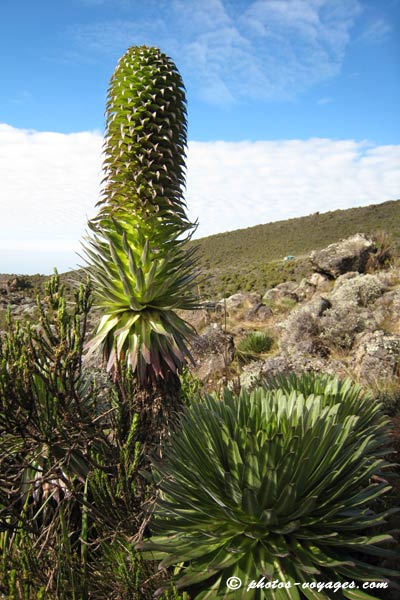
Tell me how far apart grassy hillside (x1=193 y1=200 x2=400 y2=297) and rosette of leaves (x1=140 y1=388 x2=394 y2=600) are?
89.8 ft

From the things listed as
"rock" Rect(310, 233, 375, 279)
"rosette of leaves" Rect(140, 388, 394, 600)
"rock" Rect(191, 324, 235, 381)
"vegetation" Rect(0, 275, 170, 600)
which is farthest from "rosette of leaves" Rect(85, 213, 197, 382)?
"rock" Rect(310, 233, 375, 279)

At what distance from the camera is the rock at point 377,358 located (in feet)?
17.0

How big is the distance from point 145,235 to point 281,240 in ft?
150

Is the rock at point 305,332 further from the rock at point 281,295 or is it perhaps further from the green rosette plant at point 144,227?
the green rosette plant at point 144,227

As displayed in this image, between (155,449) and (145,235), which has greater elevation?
(145,235)

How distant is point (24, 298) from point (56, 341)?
20.5 metres

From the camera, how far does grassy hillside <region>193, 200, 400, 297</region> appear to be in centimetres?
3331

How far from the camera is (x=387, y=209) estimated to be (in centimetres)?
4491

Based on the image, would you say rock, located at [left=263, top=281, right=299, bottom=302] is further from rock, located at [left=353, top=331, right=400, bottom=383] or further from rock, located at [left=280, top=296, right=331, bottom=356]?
rock, located at [left=353, top=331, right=400, bottom=383]

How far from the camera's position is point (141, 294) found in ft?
8.77

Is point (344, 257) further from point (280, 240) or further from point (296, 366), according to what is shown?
point (280, 240)

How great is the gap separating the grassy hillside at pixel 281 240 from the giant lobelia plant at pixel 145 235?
26.5 m

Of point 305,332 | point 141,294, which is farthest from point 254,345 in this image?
point 141,294

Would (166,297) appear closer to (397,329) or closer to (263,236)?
(397,329)
